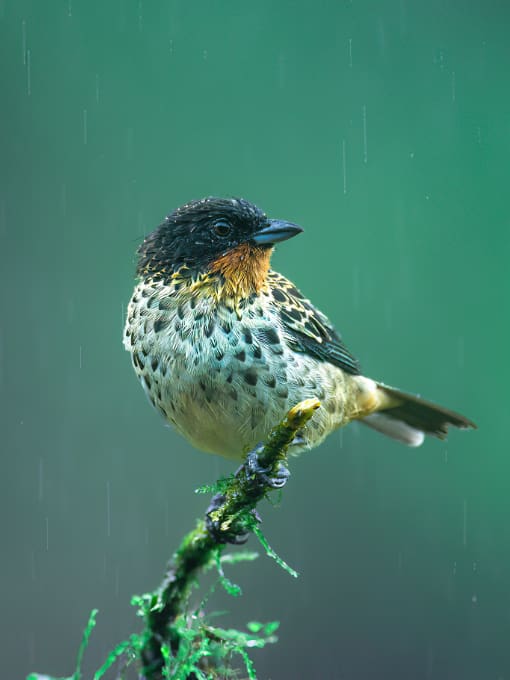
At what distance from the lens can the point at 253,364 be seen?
3.26 meters

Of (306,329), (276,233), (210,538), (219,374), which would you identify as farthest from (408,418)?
(210,538)

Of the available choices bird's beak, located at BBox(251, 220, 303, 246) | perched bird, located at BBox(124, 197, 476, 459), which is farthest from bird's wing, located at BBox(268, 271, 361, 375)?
bird's beak, located at BBox(251, 220, 303, 246)

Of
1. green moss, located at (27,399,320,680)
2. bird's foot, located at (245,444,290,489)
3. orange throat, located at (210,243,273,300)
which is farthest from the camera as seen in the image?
orange throat, located at (210,243,273,300)

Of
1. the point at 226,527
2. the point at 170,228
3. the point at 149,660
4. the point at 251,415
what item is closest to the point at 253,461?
the point at 226,527

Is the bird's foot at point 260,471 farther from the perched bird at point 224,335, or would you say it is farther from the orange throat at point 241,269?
the orange throat at point 241,269

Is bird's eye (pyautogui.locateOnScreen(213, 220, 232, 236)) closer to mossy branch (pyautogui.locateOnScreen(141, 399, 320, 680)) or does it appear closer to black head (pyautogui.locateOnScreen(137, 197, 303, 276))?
black head (pyautogui.locateOnScreen(137, 197, 303, 276))

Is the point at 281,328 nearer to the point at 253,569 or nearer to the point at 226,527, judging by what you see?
the point at 226,527

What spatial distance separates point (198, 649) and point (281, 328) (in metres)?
1.35

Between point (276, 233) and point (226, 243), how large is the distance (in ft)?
0.70

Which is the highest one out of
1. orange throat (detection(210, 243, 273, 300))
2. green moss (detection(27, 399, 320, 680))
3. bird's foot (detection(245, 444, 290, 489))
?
orange throat (detection(210, 243, 273, 300))

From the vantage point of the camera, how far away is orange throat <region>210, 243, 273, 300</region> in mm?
3396

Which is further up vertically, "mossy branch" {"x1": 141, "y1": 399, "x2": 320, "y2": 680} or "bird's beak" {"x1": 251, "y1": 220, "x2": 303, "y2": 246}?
"bird's beak" {"x1": 251, "y1": 220, "x2": 303, "y2": 246}

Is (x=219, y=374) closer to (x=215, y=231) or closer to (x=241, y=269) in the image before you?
A: (x=241, y=269)

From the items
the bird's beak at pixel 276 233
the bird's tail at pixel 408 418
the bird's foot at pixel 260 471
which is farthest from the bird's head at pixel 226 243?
the bird's tail at pixel 408 418
